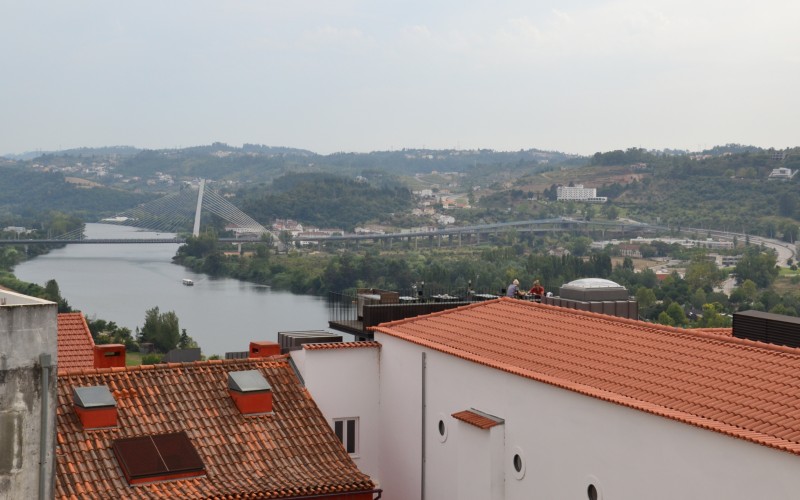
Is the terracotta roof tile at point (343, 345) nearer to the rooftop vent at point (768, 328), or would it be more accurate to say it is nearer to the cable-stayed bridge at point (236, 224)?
the rooftop vent at point (768, 328)

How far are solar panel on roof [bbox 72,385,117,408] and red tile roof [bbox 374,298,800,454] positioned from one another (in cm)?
152

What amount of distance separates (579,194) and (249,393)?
68.0 metres

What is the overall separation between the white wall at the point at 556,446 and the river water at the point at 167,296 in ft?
63.6

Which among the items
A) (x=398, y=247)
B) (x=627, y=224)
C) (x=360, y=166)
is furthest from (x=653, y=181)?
(x=360, y=166)

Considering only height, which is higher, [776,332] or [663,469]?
[776,332]

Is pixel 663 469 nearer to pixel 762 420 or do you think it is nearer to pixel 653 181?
pixel 762 420

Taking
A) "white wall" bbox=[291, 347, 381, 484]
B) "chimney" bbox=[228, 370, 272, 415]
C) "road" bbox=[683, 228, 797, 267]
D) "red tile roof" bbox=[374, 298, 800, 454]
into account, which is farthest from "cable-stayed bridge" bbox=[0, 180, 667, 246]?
"chimney" bbox=[228, 370, 272, 415]

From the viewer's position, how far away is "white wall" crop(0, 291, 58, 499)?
12.0ft

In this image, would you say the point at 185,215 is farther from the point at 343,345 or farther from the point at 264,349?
the point at 343,345

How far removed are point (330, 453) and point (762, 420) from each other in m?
2.26

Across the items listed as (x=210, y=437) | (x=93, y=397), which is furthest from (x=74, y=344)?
(x=210, y=437)

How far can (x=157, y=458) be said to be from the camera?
15.5 feet

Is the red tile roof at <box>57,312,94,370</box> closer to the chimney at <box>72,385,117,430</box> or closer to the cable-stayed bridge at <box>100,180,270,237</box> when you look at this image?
the chimney at <box>72,385,117,430</box>

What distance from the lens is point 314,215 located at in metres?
65.9
